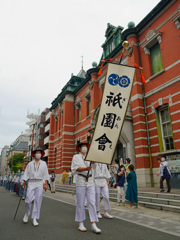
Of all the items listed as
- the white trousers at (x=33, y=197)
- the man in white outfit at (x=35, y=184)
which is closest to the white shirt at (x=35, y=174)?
the man in white outfit at (x=35, y=184)

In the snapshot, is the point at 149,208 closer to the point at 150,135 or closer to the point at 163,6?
the point at 150,135

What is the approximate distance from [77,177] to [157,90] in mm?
9521

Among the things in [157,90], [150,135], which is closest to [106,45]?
[157,90]

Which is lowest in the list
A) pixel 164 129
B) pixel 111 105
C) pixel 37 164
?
pixel 37 164

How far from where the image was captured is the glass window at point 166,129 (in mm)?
11062

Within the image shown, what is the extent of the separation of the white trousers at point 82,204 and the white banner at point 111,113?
0.83 meters

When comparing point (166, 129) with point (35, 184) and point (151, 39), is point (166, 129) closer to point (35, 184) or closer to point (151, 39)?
point (151, 39)

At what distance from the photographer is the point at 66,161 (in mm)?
22609

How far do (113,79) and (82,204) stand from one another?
3.22m

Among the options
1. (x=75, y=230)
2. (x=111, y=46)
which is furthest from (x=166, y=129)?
(x=111, y=46)

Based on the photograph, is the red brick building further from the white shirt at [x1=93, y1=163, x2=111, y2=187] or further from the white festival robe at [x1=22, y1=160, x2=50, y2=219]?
the white festival robe at [x1=22, y1=160, x2=50, y2=219]

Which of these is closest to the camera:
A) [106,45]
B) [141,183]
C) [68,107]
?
[141,183]

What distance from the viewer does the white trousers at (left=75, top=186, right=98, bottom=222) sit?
4.07 metres

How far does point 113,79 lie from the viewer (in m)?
4.84
